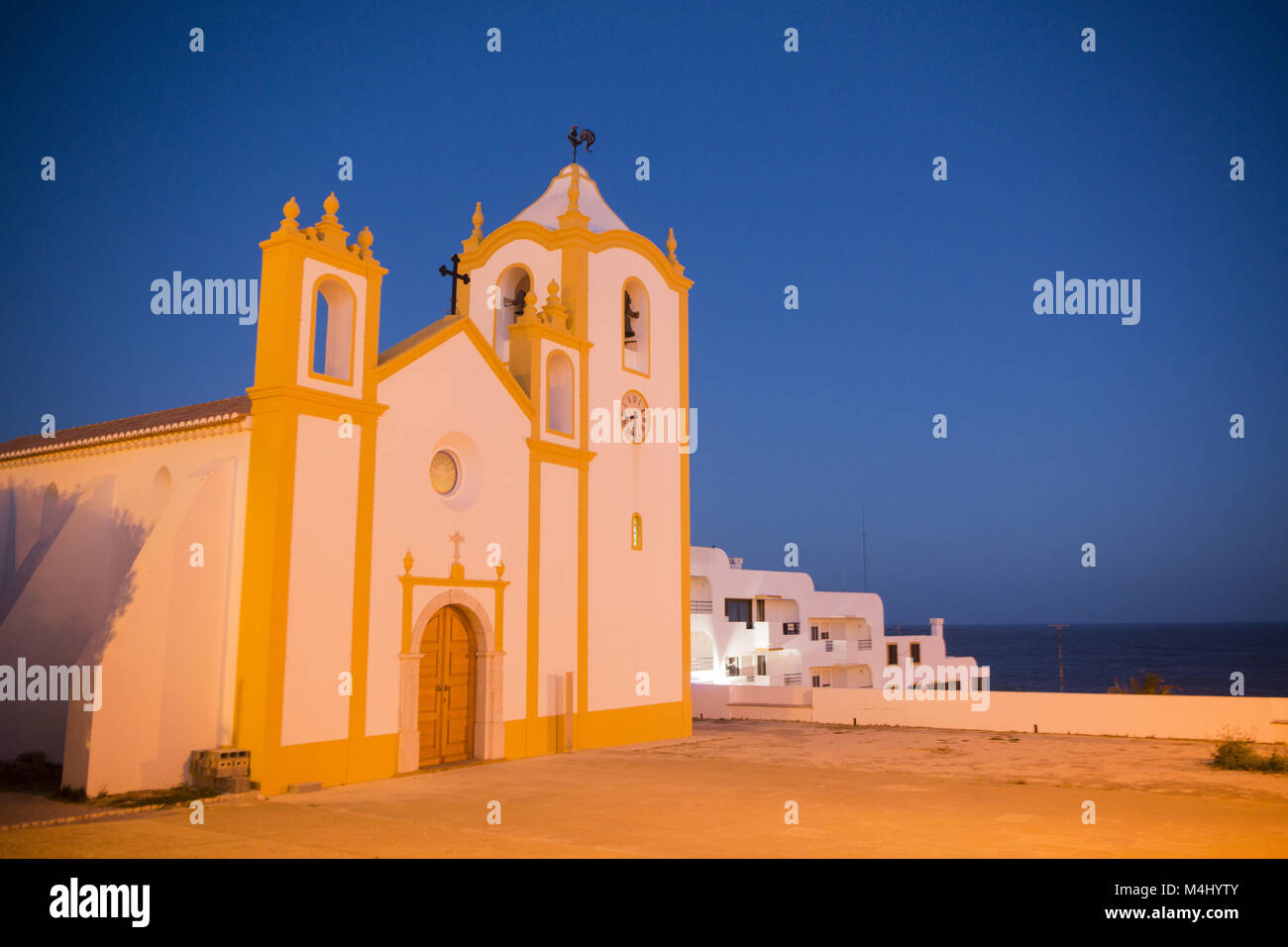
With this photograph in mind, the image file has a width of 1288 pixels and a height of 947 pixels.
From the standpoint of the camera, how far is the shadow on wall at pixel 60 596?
14219 millimetres

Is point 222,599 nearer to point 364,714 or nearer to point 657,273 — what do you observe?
point 364,714

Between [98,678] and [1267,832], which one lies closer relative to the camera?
[1267,832]

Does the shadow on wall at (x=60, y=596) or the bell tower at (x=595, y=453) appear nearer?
the shadow on wall at (x=60, y=596)

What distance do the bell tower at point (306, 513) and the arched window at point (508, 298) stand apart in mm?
5979

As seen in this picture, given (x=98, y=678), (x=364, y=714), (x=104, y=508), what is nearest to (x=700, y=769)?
(x=364, y=714)

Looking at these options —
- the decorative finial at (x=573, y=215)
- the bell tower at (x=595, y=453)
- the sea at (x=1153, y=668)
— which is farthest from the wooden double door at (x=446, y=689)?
the sea at (x=1153, y=668)

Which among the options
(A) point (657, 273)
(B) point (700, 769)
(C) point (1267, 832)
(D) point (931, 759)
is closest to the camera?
(C) point (1267, 832)

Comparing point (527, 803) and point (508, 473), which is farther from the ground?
point (508, 473)

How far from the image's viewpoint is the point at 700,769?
15.5 m

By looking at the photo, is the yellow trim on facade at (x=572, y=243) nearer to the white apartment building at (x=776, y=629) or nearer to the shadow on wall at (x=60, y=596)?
the shadow on wall at (x=60, y=596)

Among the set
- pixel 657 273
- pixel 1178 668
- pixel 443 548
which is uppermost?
pixel 657 273

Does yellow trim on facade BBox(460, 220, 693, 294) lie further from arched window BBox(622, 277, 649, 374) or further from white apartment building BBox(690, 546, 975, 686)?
white apartment building BBox(690, 546, 975, 686)
